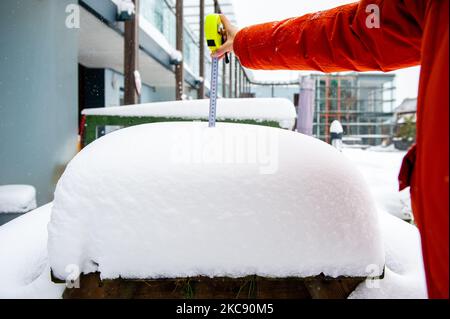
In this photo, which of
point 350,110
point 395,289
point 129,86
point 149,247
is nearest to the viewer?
point 149,247

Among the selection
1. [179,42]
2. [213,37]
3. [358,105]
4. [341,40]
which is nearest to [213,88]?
[213,37]

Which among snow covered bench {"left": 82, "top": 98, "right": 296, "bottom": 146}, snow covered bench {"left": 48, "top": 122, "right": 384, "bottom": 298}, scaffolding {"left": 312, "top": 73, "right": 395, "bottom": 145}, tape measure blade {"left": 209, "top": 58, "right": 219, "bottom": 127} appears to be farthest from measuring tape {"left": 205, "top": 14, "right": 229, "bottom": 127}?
scaffolding {"left": 312, "top": 73, "right": 395, "bottom": 145}

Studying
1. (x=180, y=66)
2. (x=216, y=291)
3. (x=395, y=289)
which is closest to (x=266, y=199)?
(x=216, y=291)

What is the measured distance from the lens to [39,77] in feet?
11.9

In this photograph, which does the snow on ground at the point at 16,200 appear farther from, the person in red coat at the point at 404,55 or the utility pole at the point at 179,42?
the utility pole at the point at 179,42

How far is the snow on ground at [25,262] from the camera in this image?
105 cm

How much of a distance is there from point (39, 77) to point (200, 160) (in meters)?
3.42

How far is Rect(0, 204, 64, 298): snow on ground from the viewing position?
1047 millimetres

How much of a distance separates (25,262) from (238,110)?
2247 mm

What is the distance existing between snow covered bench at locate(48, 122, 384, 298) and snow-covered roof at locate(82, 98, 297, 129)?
2.00 m

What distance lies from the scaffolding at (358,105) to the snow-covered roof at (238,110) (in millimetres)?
20962

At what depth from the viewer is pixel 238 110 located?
10.2 ft

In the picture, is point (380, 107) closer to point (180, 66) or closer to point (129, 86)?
point (180, 66)

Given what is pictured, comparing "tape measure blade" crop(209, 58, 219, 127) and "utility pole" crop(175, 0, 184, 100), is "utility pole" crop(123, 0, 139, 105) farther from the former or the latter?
"tape measure blade" crop(209, 58, 219, 127)
